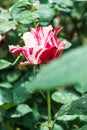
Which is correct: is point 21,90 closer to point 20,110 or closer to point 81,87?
point 20,110

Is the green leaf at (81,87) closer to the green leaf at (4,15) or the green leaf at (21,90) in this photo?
the green leaf at (21,90)

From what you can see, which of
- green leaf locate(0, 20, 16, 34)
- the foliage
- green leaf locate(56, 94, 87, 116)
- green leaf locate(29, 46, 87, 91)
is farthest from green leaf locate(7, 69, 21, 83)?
green leaf locate(29, 46, 87, 91)

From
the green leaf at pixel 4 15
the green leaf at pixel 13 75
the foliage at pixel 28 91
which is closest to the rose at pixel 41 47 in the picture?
the foliage at pixel 28 91

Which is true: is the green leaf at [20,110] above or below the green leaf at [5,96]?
below

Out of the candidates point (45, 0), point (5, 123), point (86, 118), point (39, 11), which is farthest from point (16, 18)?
point (5, 123)

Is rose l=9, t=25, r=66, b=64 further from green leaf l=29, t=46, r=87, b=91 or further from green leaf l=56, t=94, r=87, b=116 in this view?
green leaf l=29, t=46, r=87, b=91

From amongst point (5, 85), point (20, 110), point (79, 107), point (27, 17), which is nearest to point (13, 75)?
point (5, 85)
